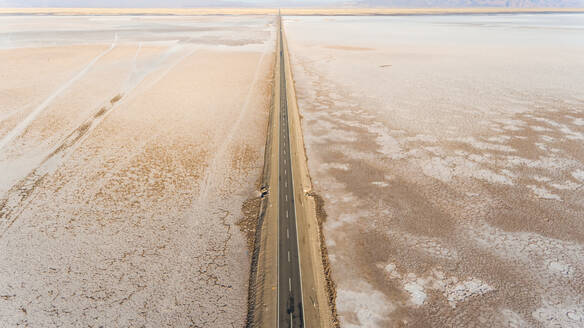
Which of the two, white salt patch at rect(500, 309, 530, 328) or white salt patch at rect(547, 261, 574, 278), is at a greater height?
white salt patch at rect(547, 261, 574, 278)

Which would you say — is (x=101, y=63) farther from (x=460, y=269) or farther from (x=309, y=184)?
(x=460, y=269)

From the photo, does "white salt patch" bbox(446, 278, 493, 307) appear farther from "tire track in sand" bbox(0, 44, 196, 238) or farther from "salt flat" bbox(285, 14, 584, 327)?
"tire track in sand" bbox(0, 44, 196, 238)

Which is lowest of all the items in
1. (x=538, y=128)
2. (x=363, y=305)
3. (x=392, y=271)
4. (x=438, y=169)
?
(x=363, y=305)

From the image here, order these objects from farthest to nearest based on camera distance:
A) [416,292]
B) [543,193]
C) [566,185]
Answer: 1. [566,185]
2. [543,193]
3. [416,292]

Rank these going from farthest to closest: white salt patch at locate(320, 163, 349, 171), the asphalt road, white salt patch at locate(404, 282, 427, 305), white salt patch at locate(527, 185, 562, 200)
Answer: white salt patch at locate(320, 163, 349, 171), white salt patch at locate(527, 185, 562, 200), white salt patch at locate(404, 282, 427, 305), the asphalt road

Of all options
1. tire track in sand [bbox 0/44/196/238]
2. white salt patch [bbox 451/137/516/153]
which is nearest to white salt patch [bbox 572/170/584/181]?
white salt patch [bbox 451/137/516/153]

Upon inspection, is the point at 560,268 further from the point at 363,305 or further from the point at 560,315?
the point at 363,305

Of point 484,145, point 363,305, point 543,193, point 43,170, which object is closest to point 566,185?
point 543,193
